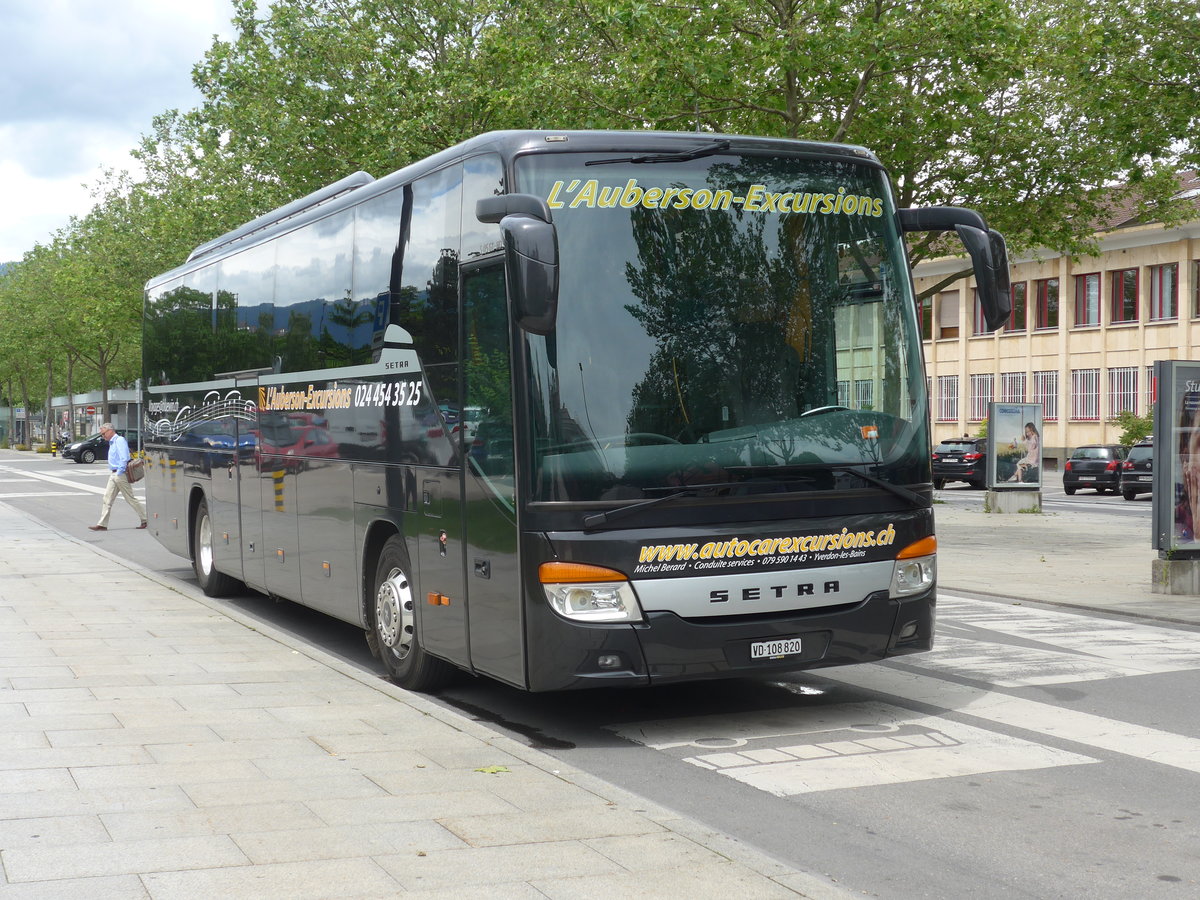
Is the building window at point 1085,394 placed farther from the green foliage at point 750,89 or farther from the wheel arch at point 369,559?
the wheel arch at point 369,559

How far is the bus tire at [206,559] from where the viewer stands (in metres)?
14.0

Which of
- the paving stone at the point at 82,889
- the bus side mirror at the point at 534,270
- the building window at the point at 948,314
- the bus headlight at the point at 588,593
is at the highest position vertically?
the building window at the point at 948,314

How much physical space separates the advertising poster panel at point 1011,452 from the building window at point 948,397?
36.1 metres

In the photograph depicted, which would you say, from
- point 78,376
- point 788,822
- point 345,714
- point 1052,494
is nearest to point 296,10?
point 1052,494

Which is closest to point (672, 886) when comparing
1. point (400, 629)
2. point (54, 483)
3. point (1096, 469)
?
point (400, 629)

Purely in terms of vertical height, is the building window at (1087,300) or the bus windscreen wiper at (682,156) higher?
the building window at (1087,300)

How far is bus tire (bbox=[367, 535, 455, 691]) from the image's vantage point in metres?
8.73

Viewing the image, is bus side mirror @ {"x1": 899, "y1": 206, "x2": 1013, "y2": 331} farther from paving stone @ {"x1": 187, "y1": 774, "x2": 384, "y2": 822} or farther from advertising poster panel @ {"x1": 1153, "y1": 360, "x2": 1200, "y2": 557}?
advertising poster panel @ {"x1": 1153, "y1": 360, "x2": 1200, "y2": 557}

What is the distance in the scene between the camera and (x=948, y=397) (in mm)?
65562

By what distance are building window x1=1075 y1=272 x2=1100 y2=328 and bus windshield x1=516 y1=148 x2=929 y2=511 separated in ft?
177

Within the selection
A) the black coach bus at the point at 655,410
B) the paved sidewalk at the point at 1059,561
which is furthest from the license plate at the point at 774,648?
the paved sidewalk at the point at 1059,561

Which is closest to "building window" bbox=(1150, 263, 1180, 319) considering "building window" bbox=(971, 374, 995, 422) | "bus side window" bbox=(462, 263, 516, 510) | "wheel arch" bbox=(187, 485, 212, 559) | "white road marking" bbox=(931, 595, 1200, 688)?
"building window" bbox=(971, 374, 995, 422)

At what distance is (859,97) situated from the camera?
22.5m

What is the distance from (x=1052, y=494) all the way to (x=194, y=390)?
3251 centimetres
